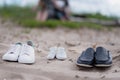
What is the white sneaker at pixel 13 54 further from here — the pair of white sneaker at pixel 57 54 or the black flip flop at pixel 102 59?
the black flip flop at pixel 102 59

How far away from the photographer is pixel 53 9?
755 centimetres

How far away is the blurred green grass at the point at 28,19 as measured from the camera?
23.0 feet

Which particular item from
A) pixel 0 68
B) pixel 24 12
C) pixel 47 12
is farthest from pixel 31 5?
pixel 0 68

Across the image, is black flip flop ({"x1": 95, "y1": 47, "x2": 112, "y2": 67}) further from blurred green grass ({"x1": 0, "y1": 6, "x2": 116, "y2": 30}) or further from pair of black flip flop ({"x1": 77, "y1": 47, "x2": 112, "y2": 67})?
blurred green grass ({"x1": 0, "y1": 6, "x2": 116, "y2": 30})

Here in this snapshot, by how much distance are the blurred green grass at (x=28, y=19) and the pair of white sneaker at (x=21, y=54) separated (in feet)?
12.8

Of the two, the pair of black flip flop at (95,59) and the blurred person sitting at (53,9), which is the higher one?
the blurred person sitting at (53,9)

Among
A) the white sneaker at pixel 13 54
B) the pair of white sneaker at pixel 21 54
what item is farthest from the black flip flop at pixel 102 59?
the white sneaker at pixel 13 54

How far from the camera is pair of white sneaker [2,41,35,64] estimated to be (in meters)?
2.81

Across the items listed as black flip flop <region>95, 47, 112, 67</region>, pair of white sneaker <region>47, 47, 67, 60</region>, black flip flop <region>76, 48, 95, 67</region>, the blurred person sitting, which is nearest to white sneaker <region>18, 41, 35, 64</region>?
pair of white sneaker <region>47, 47, 67, 60</region>

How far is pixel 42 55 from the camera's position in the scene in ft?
10.5

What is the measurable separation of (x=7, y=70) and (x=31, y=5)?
5813mm

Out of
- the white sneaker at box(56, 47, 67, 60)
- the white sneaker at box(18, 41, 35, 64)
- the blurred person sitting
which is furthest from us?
the blurred person sitting

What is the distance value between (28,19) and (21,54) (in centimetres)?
491

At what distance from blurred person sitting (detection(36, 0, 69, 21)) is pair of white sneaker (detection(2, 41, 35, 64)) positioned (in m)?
4.50
